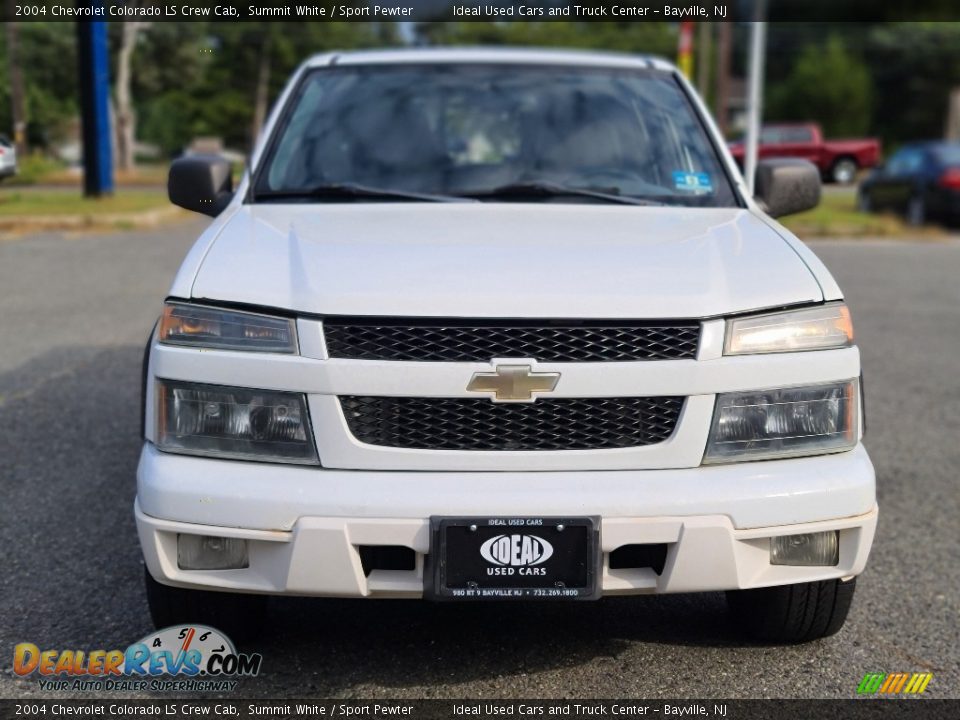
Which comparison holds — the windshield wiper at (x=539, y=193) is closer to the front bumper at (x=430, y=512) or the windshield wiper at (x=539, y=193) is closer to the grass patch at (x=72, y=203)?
the front bumper at (x=430, y=512)

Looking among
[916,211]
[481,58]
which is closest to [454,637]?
[481,58]

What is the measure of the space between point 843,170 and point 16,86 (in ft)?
24.9

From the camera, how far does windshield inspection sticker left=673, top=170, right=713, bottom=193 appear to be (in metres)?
4.11

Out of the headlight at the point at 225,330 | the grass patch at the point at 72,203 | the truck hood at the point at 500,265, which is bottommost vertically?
the grass patch at the point at 72,203

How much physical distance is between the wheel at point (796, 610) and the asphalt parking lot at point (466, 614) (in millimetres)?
58

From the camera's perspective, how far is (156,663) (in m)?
3.23

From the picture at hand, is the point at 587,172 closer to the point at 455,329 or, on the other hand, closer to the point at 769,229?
the point at 769,229

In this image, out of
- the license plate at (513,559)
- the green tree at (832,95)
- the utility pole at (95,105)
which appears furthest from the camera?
the green tree at (832,95)

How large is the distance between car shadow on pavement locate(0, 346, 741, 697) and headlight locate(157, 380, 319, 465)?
0.65m

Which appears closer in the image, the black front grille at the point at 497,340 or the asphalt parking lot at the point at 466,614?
the black front grille at the point at 497,340

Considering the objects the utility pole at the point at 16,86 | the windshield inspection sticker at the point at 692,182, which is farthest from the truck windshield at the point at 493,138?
the utility pole at the point at 16,86

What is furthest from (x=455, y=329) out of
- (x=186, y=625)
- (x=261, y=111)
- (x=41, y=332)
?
(x=261, y=111)

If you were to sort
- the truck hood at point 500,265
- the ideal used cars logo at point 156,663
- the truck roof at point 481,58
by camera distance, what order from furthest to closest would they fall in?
the truck roof at point 481,58 → the ideal used cars logo at point 156,663 → the truck hood at point 500,265

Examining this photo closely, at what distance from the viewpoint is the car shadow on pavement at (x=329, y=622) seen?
10.6 feet
